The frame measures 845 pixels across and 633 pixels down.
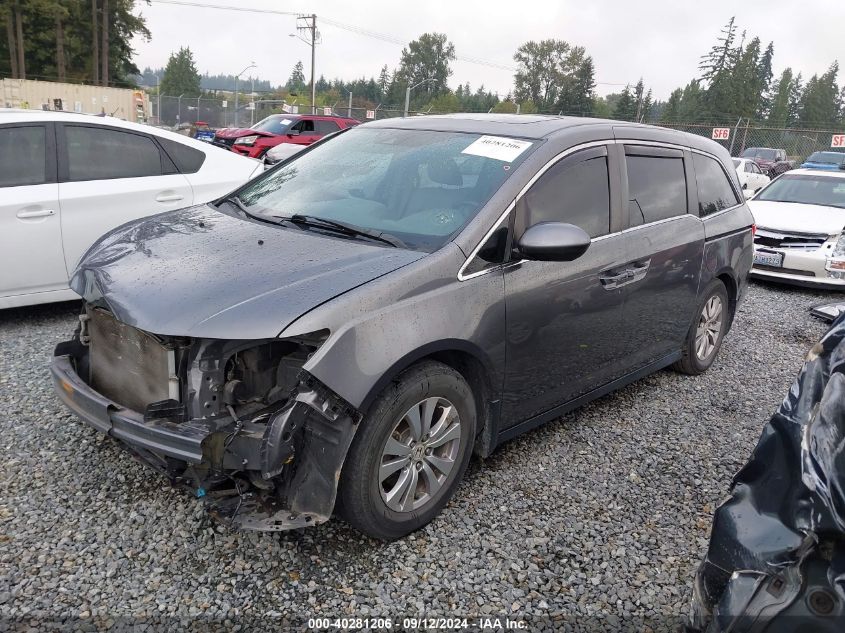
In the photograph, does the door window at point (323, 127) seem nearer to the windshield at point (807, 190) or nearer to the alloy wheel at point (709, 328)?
the windshield at point (807, 190)

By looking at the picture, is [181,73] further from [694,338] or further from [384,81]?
[694,338]

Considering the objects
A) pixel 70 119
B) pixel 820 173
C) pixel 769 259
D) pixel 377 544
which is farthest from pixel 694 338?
pixel 820 173

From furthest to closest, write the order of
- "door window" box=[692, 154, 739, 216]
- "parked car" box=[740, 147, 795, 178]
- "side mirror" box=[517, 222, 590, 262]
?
"parked car" box=[740, 147, 795, 178] → "door window" box=[692, 154, 739, 216] → "side mirror" box=[517, 222, 590, 262]

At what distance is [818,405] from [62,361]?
119 inches

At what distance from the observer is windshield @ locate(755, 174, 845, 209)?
9352 mm

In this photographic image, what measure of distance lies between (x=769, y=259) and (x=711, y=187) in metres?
4.32

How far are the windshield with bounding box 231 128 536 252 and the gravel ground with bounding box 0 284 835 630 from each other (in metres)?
1.31

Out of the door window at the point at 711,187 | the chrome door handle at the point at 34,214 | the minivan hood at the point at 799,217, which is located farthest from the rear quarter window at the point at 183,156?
the minivan hood at the point at 799,217

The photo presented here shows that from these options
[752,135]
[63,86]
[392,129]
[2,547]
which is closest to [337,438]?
[2,547]

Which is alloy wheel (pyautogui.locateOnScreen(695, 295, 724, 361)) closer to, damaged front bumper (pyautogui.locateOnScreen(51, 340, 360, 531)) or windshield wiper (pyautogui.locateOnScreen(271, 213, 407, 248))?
windshield wiper (pyautogui.locateOnScreen(271, 213, 407, 248))

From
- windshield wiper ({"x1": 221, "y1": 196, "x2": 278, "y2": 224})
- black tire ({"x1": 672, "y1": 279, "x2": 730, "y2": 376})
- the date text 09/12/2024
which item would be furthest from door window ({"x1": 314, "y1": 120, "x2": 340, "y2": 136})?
the date text 09/12/2024

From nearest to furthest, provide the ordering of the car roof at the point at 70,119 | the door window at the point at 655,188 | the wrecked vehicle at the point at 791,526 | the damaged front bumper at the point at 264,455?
the wrecked vehicle at the point at 791,526, the damaged front bumper at the point at 264,455, the door window at the point at 655,188, the car roof at the point at 70,119

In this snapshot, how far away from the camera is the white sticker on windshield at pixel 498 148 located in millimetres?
3275

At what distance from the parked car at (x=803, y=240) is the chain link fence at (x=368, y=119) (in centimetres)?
2147
